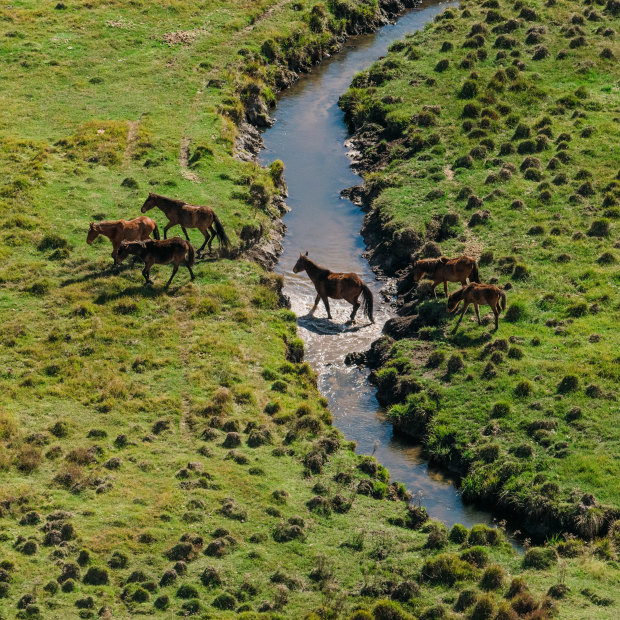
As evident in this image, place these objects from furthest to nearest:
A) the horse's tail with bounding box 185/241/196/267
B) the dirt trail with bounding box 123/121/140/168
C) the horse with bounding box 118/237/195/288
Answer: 1. the dirt trail with bounding box 123/121/140/168
2. the horse's tail with bounding box 185/241/196/267
3. the horse with bounding box 118/237/195/288

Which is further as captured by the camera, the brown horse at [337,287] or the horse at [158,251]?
the brown horse at [337,287]

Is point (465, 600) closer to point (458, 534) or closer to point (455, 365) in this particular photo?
point (458, 534)

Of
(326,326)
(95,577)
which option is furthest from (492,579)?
(326,326)

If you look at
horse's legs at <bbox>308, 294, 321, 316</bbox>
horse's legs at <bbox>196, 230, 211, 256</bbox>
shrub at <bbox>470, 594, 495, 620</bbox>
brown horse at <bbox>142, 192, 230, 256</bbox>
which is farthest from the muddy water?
shrub at <bbox>470, 594, 495, 620</bbox>

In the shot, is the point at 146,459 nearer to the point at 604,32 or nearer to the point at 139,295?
the point at 139,295

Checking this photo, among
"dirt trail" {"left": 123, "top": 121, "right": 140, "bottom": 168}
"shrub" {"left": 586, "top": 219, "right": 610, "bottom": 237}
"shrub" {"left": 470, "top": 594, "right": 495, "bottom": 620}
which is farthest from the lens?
"dirt trail" {"left": 123, "top": 121, "right": 140, "bottom": 168}

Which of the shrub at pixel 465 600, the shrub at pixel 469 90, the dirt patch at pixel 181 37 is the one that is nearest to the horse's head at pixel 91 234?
the shrub at pixel 465 600

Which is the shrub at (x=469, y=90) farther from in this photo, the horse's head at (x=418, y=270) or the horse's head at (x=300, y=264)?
the horse's head at (x=300, y=264)

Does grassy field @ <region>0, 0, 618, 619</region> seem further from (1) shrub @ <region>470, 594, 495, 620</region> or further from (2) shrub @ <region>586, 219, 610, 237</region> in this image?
(2) shrub @ <region>586, 219, 610, 237</region>
